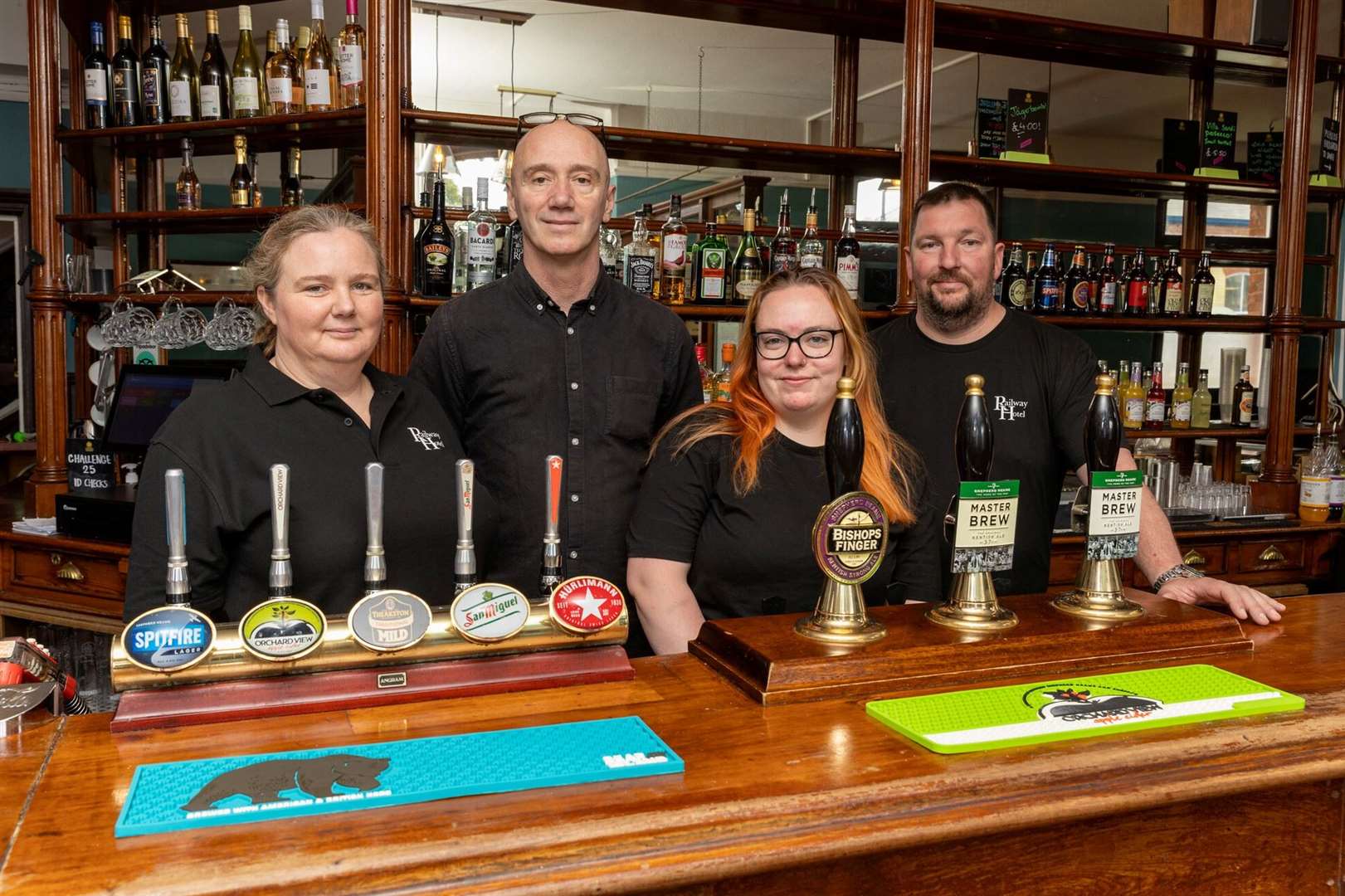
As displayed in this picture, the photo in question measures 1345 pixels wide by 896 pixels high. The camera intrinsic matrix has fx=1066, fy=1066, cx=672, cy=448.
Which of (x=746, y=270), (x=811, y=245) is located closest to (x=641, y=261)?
(x=746, y=270)

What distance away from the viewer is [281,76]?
11.0ft

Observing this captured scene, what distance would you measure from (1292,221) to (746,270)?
7.29 ft

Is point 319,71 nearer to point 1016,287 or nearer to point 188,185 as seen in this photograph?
point 188,185

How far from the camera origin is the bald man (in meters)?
2.17

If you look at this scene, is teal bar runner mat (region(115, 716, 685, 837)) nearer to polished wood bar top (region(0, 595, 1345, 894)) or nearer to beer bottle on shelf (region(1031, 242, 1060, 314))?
polished wood bar top (region(0, 595, 1345, 894))

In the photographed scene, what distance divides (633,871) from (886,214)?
3.34 meters

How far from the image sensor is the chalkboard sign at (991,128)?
3793mm

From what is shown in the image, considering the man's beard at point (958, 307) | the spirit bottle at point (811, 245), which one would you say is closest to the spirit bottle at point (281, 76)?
the spirit bottle at point (811, 245)

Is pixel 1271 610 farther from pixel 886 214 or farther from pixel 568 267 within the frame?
pixel 886 214

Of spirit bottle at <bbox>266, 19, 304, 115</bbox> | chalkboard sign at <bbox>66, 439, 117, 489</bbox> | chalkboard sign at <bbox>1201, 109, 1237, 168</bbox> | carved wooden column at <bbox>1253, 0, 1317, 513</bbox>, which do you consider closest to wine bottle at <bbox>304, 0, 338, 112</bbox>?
spirit bottle at <bbox>266, 19, 304, 115</bbox>

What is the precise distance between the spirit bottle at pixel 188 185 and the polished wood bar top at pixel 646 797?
269 cm

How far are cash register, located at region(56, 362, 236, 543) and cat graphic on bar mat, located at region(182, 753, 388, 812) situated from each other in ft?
7.80

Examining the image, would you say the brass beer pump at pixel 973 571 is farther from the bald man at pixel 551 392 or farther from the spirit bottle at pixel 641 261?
the spirit bottle at pixel 641 261

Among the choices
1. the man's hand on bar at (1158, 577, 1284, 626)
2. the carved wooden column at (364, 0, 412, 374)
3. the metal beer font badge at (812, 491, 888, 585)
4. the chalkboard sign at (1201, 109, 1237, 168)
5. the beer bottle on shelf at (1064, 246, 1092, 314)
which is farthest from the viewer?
the chalkboard sign at (1201, 109, 1237, 168)
